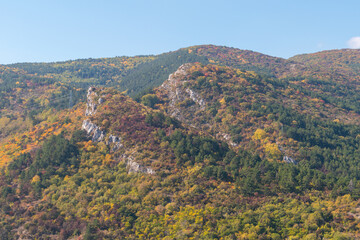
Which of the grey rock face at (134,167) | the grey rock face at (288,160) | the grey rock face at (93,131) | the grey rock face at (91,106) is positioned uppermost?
the grey rock face at (91,106)

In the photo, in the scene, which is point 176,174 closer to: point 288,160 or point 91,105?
point 288,160

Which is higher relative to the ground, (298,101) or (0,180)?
(298,101)

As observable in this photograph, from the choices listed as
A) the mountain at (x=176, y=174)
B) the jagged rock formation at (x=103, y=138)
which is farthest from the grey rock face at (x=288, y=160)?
the jagged rock formation at (x=103, y=138)

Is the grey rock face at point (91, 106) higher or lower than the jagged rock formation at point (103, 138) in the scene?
higher

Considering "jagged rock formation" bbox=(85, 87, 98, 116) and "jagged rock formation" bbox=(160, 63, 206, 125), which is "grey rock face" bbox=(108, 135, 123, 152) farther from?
"jagged rock formation" bbox=(160, 63, 206, 125)

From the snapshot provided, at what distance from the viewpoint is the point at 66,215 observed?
74.1 meters

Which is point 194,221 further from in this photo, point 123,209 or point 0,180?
point 0,180

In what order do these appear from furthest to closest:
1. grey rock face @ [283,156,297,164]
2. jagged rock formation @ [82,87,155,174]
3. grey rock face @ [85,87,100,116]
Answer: grey rock face @ [85,87,100,116]
grey rock face @ [283,156,297,164]
jagged rock formation @ [82,87,155,174]

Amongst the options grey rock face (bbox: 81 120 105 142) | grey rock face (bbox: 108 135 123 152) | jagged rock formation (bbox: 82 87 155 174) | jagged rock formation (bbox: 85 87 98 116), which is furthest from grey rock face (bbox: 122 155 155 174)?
jagged rock formation (bbox: 85 87 98 116)

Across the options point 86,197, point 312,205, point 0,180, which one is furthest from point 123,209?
point 0,180

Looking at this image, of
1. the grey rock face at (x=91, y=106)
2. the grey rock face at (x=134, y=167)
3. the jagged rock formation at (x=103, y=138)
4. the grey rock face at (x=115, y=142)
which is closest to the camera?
the grey rock face at (x=134, y=167)

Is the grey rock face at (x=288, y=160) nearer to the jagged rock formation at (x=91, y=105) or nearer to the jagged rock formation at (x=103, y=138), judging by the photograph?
the jagged rock formation at (x=103, y=138)

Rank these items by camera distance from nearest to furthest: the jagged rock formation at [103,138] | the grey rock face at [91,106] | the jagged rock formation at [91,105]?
the jagged rock formation at [103,138] → the grey rock face at [91,106] → the jagged rock formation at [91,105]

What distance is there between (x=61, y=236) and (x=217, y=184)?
38300mm
